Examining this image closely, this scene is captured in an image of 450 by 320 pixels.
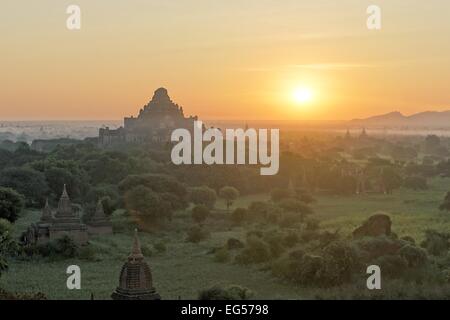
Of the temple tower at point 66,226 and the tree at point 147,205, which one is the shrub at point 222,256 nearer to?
the temple tower at point 66,226

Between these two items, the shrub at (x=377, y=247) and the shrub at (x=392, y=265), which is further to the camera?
the shrub at (x=377, y=247)

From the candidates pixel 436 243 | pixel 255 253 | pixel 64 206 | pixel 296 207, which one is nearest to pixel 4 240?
pixel 64 206

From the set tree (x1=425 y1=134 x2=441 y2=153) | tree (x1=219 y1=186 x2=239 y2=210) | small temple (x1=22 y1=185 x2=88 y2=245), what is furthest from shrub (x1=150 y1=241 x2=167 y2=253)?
tree (x1=425 y1=134 x2=441 y2=153)

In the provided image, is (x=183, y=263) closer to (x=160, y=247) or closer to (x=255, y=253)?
(x=160, y=247)

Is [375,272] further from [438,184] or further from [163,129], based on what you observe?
[163,129]

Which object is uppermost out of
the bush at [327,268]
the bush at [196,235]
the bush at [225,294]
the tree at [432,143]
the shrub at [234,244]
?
the tree at [432,143]

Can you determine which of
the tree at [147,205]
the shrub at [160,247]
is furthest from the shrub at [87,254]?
the tree at [147,205]

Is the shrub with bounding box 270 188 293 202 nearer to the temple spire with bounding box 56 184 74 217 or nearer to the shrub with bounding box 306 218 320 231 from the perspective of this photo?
the shrub with bounding box 306 218 320 231
